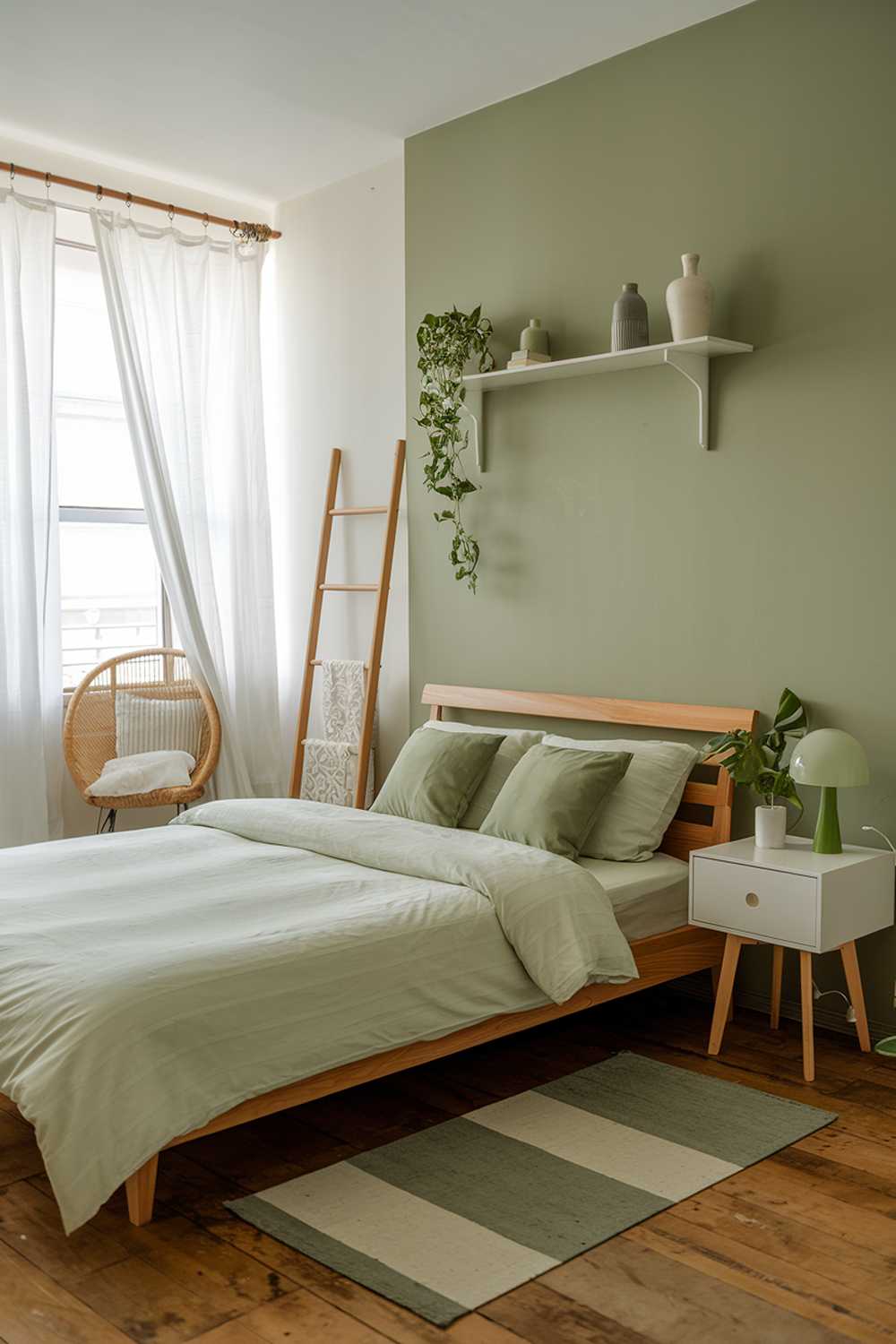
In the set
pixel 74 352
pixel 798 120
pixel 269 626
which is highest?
pixel 798 120

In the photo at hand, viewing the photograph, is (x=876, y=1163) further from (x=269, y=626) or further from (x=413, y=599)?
(x=269, y=626)

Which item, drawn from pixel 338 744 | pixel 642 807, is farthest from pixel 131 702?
pixel 642 807

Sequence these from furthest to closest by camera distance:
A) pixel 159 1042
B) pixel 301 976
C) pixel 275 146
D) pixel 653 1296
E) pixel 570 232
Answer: pixel 275 146 < pixel 570 232 < pixel 301 976 < pixel 159 1042 < pixel 653 1296

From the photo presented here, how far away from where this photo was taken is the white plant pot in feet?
11.2

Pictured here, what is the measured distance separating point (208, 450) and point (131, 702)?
43.6 inches

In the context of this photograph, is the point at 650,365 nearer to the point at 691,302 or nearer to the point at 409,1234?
the point at 691,302

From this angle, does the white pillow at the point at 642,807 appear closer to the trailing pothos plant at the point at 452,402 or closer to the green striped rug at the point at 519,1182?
the green striped rug at the point at 519,1182

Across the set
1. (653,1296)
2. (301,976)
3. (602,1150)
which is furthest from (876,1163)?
(301,976)

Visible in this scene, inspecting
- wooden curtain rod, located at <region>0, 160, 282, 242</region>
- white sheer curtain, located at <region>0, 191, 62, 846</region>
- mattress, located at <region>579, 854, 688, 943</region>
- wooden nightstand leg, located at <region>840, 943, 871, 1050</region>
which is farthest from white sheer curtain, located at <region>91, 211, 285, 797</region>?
wooden nightstand leg, located at <region>840, 943, 871, 1050</region>

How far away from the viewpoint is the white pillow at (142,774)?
4676 millimetres

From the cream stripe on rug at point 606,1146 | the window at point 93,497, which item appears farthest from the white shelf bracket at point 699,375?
the window at point 93,497

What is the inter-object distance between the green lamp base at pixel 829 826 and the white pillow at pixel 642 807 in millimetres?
487

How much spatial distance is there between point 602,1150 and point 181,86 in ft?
11.6

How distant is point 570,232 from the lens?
4125mm
